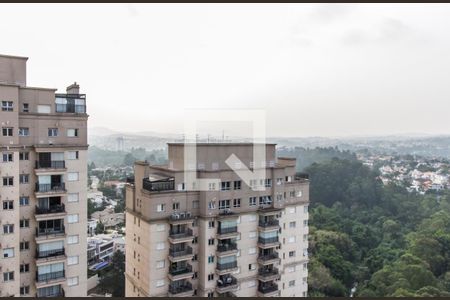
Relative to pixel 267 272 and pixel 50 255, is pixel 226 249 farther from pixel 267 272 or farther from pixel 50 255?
pixel 50 255

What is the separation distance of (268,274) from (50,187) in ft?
37.9

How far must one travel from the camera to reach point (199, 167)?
1852cm

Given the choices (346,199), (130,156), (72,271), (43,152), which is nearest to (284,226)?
(72,271)

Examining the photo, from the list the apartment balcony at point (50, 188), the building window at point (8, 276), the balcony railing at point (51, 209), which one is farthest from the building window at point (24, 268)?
the apartment balcony at point (50, 188)

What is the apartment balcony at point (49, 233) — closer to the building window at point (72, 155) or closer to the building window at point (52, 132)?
the building window at point (72, 155)

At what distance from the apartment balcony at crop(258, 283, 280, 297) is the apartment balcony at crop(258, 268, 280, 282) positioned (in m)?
0.53

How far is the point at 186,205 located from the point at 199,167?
6.40 ft

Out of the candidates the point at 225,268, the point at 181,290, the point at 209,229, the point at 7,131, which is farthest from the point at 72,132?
the point at 225,268

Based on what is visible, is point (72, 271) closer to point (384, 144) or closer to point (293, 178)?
point (293, 178)

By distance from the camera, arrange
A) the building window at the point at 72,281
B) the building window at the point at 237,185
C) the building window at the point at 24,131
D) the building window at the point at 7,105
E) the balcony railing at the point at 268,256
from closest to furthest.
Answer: the building window at the point at 7,105 → the building window at the point at 24,131 → the building window at the point at 72,281 → the building window at the point at 237,185 → the balcony railing at the point at 268,256

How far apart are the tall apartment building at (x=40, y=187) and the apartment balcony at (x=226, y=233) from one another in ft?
20.4

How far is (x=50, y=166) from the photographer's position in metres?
14.8

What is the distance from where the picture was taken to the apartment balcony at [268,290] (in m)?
19.6

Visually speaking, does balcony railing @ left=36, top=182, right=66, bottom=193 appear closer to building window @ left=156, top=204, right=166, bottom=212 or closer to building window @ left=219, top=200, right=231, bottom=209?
building window @ left=156, top=204, right=166, bottom=212
